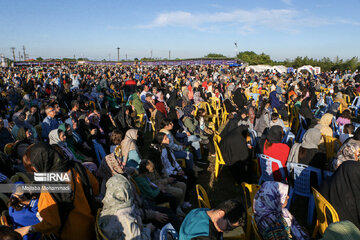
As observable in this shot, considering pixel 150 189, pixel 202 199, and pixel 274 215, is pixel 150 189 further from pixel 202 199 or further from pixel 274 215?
pixel 274 215

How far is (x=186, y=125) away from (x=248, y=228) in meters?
3.25

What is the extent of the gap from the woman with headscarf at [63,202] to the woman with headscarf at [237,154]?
111 inches

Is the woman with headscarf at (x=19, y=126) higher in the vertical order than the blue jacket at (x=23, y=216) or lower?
higher

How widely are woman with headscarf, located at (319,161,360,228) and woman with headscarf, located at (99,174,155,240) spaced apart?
84.7 inches

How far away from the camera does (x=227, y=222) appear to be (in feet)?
6.52

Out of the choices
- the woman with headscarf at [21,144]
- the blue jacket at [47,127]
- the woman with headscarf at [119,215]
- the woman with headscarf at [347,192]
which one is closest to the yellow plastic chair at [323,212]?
the woman with headscarf at [347,192]

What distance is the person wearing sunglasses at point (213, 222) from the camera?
1936 millimetres

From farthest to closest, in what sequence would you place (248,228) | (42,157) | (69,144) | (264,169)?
(69,144) → (264,169) → (248,228) → (42,157)

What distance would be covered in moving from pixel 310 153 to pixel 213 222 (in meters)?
2.44

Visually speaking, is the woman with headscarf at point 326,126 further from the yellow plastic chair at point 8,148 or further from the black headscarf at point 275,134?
the yellow plastic chair at point 8,148

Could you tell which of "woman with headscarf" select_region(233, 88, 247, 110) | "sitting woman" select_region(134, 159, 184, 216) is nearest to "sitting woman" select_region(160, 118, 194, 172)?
"sitting woman" select_region(134, 159, 184, 216)

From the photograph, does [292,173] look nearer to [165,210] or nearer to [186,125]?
[165,210]

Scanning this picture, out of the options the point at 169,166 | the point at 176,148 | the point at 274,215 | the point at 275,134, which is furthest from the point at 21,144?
the point at 275,134

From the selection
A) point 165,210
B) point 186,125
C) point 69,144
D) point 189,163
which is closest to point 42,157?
point 165,210
